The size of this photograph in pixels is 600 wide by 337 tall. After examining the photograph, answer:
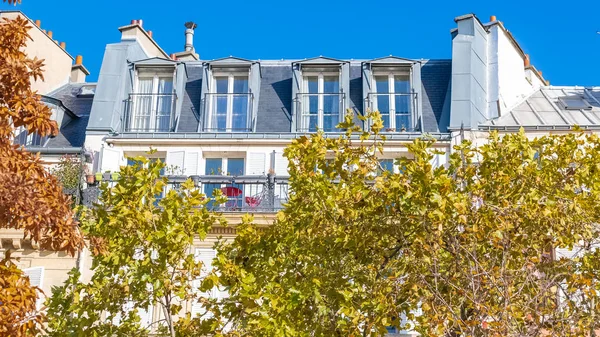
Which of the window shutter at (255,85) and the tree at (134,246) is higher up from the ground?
the window shutter at (255,85)

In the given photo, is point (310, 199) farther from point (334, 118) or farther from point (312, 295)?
point (334, 118)

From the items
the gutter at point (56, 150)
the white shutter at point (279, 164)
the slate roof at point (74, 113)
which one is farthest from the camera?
the slate roof at point (74, 113)

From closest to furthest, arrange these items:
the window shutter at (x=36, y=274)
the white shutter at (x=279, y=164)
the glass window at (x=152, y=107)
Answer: the window shutter at (x=36, y=274)
the white shutter at (x=279, y=164)
the glass window at (x=152, y=107)

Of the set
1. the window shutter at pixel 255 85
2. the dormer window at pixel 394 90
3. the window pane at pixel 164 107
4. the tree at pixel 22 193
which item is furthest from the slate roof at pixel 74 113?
the tree at pixel 22 193

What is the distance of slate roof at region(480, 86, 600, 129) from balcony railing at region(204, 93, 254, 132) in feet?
17.4

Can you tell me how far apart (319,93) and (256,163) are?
2267mm

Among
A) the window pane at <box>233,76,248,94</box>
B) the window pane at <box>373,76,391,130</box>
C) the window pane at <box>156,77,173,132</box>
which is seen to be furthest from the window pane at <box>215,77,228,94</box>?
the window pane at <box>373,76,391,130</box>

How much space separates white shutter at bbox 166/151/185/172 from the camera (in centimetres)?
1908

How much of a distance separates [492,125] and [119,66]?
8748mm

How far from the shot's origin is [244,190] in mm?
18375

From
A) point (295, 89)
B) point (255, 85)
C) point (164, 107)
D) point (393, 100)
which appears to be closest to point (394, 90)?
point (393, 100)

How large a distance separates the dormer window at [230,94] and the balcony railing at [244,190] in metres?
1.65

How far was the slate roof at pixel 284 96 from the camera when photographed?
19562 millimetres

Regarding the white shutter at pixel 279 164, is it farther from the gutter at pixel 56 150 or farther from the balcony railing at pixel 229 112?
the gutter at pixel 56 150
